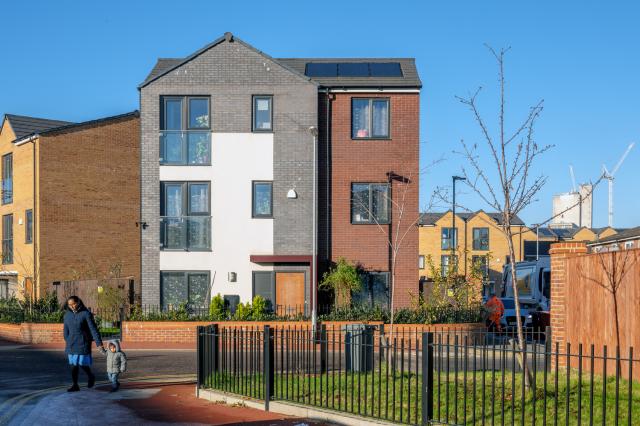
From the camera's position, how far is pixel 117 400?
1310cm

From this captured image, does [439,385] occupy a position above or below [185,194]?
below

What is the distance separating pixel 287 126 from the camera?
27.9 meters

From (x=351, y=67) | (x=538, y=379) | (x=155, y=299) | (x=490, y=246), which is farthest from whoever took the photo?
(x=490, y=246)

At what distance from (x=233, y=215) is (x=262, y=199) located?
111cm

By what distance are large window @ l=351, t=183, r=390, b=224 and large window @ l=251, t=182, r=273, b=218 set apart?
9.12 feet

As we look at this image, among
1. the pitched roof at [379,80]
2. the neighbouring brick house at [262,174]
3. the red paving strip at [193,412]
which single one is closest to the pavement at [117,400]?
the red paving strip at [193,412]

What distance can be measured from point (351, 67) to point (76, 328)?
60.7ft

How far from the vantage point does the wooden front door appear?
90.6 ft

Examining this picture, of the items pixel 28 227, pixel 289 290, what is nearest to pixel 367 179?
pixel 289 290

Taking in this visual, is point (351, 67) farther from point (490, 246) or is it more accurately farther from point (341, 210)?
point (490, 246)

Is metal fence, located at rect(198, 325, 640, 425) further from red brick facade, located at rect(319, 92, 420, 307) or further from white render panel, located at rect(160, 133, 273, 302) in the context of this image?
white render panel, located at rect(160, 133, 273, 302)

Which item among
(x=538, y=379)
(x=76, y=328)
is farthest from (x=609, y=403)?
(x=76, y=328)

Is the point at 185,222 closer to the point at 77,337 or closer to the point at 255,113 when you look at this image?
the point at 255,113

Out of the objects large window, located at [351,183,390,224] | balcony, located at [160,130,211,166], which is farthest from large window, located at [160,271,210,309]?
large window, located at [351,183,390,224]
